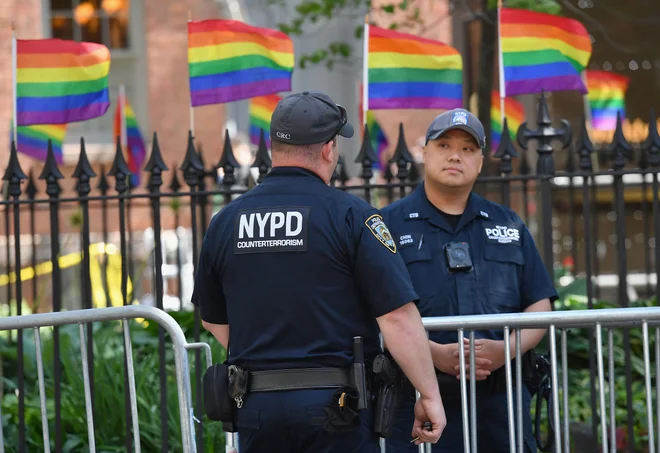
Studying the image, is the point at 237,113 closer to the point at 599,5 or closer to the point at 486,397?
the point at 599,5

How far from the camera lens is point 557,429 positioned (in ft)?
12.6

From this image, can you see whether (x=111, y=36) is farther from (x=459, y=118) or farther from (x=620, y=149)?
(x=459, y=118)

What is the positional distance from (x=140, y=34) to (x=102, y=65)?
7.96m

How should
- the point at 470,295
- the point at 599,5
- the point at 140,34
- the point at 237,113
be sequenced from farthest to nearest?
the point at 237,113 → the point at 140,34 → the point at 599,5 → the point at 470,295

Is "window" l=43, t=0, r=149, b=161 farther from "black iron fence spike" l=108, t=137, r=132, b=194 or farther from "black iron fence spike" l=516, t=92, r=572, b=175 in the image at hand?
"black iron fence spike" l=516, t=92, r=572, b=175

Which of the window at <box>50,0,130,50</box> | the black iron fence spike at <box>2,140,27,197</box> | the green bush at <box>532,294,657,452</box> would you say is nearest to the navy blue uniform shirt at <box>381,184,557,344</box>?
the green bush at <box>532,294,657,452</box>

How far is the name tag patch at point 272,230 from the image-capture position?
126 inches

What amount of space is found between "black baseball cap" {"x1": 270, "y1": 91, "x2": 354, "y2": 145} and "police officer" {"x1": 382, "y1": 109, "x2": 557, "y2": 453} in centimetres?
99

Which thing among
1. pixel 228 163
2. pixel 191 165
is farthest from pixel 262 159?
pixel 191 165

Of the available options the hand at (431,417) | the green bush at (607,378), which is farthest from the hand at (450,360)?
the green bush at (607,378)

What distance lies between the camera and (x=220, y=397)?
3277 mm

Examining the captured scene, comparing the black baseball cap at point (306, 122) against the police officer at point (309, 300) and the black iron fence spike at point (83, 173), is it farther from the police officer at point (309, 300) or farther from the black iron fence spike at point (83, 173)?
the black iron fence spike at point (83, 173)

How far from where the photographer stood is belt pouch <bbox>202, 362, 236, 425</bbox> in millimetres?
3275

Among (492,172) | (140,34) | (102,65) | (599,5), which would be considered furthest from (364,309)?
(140,34)
